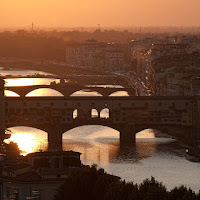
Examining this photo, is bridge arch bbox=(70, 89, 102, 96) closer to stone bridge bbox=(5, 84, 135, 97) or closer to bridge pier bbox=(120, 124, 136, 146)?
stone bridge bbox=(5, 84, 135, 97)


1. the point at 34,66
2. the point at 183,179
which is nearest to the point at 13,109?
the point at 183,179

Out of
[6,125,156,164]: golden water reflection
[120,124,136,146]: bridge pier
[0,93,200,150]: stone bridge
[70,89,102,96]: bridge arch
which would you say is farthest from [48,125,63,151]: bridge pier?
[70,89,102,96]: bridge arch

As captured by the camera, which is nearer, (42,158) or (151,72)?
(42,158)

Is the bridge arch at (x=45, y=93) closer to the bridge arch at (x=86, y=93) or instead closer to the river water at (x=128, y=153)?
the bridge arch at (x=86, y=93)

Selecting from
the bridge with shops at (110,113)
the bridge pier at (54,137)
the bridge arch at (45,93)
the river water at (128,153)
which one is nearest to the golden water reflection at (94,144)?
the river water at (128,153)

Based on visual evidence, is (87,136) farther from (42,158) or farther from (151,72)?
(151,72)

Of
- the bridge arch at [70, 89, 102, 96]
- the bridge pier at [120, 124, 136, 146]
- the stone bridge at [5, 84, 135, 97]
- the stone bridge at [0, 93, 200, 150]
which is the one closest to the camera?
the bridge pier at [120, 124, 136, 146]

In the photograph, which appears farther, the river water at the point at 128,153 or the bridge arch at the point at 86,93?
the bridge arch at the point at 86,93
